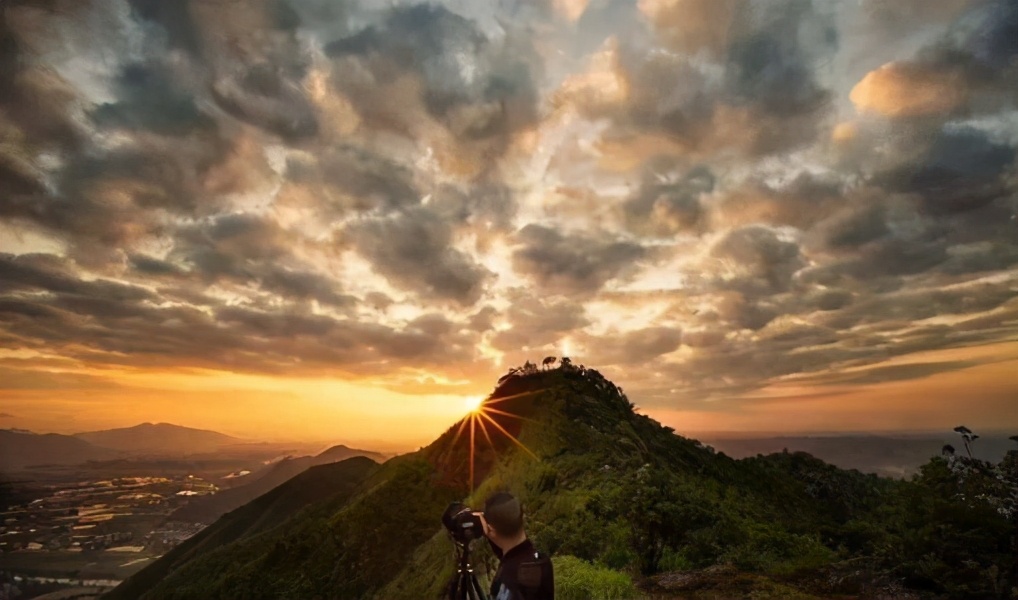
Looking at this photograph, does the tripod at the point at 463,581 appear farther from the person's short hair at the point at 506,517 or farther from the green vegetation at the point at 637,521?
the green vegetation at the point at 637,521

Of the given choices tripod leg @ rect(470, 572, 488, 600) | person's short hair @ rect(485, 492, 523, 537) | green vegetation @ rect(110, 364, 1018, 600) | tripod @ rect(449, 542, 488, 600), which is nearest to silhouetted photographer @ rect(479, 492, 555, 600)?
person's short hair @ rect(485, 492, 523, 537)

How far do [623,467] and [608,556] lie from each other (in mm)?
15302

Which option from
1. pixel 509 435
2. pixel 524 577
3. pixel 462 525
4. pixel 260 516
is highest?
pixel 462 525

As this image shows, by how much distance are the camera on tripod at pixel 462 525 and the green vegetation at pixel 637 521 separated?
864 centimetres

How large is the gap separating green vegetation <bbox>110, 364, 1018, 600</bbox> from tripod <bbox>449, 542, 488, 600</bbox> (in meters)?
8.01

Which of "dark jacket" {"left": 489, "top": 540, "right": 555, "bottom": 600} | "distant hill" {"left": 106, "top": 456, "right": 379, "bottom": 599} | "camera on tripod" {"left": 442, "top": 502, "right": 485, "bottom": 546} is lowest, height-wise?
"distant hill" {"left": 106, "top": 456, "right": 379, "bottom": 599}

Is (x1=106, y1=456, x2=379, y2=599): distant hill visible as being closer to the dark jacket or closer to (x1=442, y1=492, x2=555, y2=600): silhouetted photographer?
(x1=442, y1=492, x2=555, y2=600): silhouetted photographer

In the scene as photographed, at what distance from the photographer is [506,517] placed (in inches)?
171

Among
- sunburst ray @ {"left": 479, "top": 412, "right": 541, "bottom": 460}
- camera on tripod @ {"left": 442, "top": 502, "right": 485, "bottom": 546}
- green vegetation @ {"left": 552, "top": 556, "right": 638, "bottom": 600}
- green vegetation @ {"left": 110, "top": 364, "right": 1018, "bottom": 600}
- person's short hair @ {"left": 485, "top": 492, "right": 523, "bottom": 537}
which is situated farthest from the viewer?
sunburst ray @ {"left": 479, "top": 412, "right": 541, "bottom": 460}

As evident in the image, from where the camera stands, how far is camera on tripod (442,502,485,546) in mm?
4621

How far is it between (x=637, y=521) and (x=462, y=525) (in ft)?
42.9

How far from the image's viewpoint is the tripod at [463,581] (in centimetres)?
477

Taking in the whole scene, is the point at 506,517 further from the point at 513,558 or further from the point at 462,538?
the point at 462,538

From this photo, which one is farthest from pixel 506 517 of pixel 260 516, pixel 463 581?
pixel 260 516
